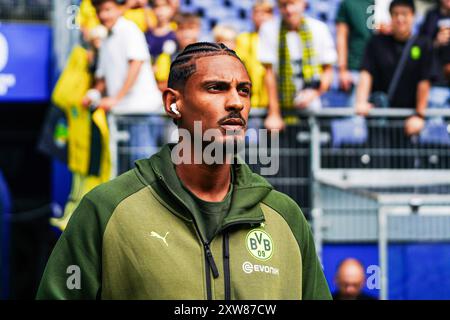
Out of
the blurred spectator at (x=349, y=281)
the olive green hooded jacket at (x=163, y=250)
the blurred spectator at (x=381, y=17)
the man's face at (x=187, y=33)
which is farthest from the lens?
the blurred spectator at (x=381, y=17)

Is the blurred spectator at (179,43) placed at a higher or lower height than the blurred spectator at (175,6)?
lower

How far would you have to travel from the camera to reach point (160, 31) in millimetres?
8023

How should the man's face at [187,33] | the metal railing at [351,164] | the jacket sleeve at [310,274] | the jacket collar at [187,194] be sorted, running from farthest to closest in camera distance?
the man's face at [187,33]
the metal railing at [351,164]
the jacket sleeve at [310,274]
the jacket collar at [187,194]

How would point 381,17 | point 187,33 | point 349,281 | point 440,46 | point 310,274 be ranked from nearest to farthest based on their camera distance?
point 310,274
point 349,281
point 187,33
point 440,46
point 381,17

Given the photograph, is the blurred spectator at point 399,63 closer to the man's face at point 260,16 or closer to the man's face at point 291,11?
the man's face at point 291,11

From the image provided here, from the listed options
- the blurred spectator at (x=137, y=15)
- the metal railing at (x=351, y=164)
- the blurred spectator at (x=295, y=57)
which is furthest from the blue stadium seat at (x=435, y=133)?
the blurred spectator at (x=137, y=15)

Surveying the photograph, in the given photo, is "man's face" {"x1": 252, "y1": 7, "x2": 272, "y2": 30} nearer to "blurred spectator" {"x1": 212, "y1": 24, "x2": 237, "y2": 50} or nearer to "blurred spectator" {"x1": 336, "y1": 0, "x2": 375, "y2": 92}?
"blurred spectator" {"x1": 212, "y1": 24, "x2": 237, "y2": 50}

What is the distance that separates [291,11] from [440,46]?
1.46m

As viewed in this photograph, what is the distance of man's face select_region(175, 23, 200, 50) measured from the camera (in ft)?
25.8

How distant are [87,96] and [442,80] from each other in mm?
→ 3071

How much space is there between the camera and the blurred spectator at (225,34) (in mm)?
7961

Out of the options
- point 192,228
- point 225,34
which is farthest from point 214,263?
point 225,34

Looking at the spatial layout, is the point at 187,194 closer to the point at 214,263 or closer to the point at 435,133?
the point at 214,263

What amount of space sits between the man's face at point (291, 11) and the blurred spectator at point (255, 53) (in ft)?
0.91
